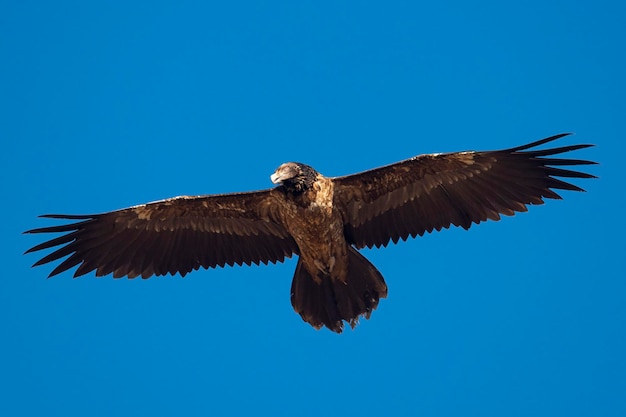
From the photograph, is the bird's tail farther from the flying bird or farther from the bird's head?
the bird's head

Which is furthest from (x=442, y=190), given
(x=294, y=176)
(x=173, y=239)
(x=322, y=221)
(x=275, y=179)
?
(x=173, y=239)

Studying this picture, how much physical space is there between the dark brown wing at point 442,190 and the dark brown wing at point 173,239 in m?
0.95

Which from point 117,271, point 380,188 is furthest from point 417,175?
point 117,271

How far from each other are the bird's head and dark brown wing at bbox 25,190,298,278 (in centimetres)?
83

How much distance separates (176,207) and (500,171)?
359 cm

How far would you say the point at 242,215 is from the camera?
12102mm

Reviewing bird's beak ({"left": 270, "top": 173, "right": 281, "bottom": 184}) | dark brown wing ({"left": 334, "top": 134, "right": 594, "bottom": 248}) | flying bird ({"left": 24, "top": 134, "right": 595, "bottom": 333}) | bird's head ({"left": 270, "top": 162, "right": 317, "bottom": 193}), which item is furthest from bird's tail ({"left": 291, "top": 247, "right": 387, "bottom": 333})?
bird's beak ({"left": 270, "top": 173, "right": 281, "bottom": 184})

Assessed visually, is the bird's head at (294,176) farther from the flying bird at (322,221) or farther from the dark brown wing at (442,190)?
the dark brown wing at (442,190)

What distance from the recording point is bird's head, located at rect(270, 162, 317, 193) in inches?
430

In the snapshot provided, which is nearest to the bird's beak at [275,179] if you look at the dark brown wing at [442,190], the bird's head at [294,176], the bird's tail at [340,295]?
the bird's head at [294,176]

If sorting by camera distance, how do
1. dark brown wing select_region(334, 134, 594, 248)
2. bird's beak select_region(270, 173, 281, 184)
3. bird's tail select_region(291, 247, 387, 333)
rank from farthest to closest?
bird's tail select_region(291, 247, 387, 333), dark brown wing select_region(334, 134, 594, 248), bird's beak select_region(270, 173, 281, 184)

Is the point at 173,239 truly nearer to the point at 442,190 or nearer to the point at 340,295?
the point at 340,295

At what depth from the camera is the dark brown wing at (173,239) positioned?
1202 cm

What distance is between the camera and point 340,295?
11859 millimetres
